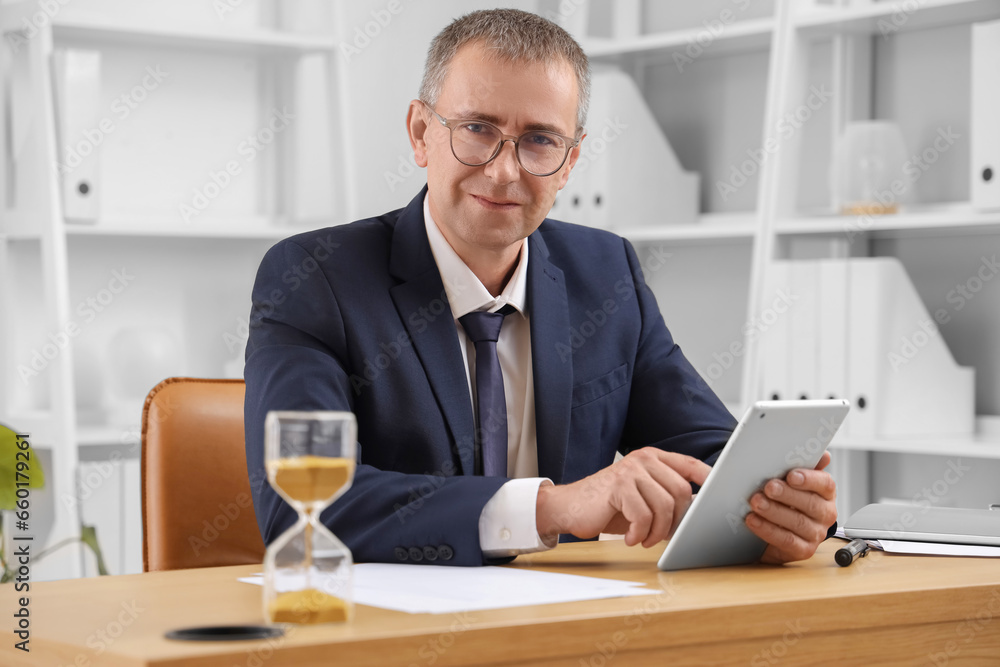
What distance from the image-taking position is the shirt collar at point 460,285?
1.65m

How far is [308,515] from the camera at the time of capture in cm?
87

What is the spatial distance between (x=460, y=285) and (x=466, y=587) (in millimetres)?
685

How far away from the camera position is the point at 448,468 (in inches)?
60.8

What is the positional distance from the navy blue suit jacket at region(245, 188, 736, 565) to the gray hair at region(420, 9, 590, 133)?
8.3 inches

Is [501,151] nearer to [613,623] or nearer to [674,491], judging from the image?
[674,491]

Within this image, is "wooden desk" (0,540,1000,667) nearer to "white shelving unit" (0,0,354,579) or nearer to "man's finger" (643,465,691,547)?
"man's finger" (643,465,691,547)

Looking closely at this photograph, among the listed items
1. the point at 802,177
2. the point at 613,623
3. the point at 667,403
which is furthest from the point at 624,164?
the point at 613,623

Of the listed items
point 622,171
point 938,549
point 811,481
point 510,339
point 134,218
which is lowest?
point 938,549

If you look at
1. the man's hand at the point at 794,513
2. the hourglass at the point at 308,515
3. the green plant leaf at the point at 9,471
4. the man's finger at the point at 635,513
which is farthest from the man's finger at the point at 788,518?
the green plant leaf at the point at 9,471

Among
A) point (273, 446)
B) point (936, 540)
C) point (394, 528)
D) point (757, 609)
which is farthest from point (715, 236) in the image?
point (273, 446)

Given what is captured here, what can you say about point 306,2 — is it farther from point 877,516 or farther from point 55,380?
point 877,516

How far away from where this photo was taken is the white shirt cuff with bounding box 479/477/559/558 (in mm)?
1256

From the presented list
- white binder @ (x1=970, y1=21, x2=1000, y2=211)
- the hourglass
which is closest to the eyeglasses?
the hourglass

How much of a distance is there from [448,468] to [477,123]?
1.52 feet
